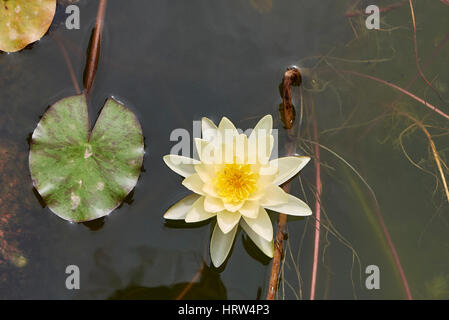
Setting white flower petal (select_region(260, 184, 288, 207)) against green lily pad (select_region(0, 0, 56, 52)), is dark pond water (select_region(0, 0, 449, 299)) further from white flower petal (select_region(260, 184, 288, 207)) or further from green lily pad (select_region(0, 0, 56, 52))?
white flower petal (select_region(260, 184, 288, 207))

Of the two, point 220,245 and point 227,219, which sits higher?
point 227,219

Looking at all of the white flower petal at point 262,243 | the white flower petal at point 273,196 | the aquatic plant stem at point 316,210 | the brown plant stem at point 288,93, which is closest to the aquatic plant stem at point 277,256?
the white flower petal at point 262,243

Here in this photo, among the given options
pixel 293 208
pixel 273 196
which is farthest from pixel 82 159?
pixel 293 208

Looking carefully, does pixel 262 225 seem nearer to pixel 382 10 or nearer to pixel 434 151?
pixel 434 151

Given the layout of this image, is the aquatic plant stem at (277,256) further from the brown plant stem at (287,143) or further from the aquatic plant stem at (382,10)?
the aquatic plant stem at (382,10)

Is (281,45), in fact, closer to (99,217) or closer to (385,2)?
(385,2)

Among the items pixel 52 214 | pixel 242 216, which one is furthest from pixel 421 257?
pixel 52 214

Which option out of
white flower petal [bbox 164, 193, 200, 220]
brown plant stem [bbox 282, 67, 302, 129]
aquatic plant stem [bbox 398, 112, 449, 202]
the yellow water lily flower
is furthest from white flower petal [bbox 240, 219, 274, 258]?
A: aquatic plant stem [bbox 398, 112, 449, 202]
